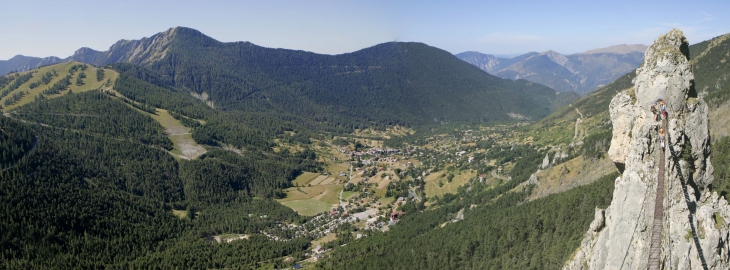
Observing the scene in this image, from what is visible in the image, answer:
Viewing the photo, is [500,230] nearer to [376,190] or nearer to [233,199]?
[376,190]

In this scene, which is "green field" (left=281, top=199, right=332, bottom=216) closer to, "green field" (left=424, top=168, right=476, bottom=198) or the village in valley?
the village in valley

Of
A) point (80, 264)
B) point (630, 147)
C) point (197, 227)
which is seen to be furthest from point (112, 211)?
point (630, 147)

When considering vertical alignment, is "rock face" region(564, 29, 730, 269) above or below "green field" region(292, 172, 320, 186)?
above

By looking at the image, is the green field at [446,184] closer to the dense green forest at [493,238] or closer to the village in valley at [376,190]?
the village in valley at [376,190]

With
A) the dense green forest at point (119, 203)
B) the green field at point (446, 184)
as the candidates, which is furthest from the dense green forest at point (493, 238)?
the green field at point (446, 184)

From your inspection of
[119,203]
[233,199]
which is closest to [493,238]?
[119,203]

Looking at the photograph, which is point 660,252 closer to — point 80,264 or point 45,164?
point 80,264

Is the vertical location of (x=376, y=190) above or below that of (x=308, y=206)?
above

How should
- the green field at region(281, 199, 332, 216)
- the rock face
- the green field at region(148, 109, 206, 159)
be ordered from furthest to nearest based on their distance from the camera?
the green field at region(148, 109, 206, 159) → the green field at region(281, 199, 332, 216) → the rock face

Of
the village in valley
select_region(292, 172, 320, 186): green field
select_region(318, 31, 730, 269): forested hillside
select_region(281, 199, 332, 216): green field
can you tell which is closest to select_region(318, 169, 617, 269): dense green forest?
select_region(318, 31, 730, 269): forested hillside

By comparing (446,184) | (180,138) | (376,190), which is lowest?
(376,190)
